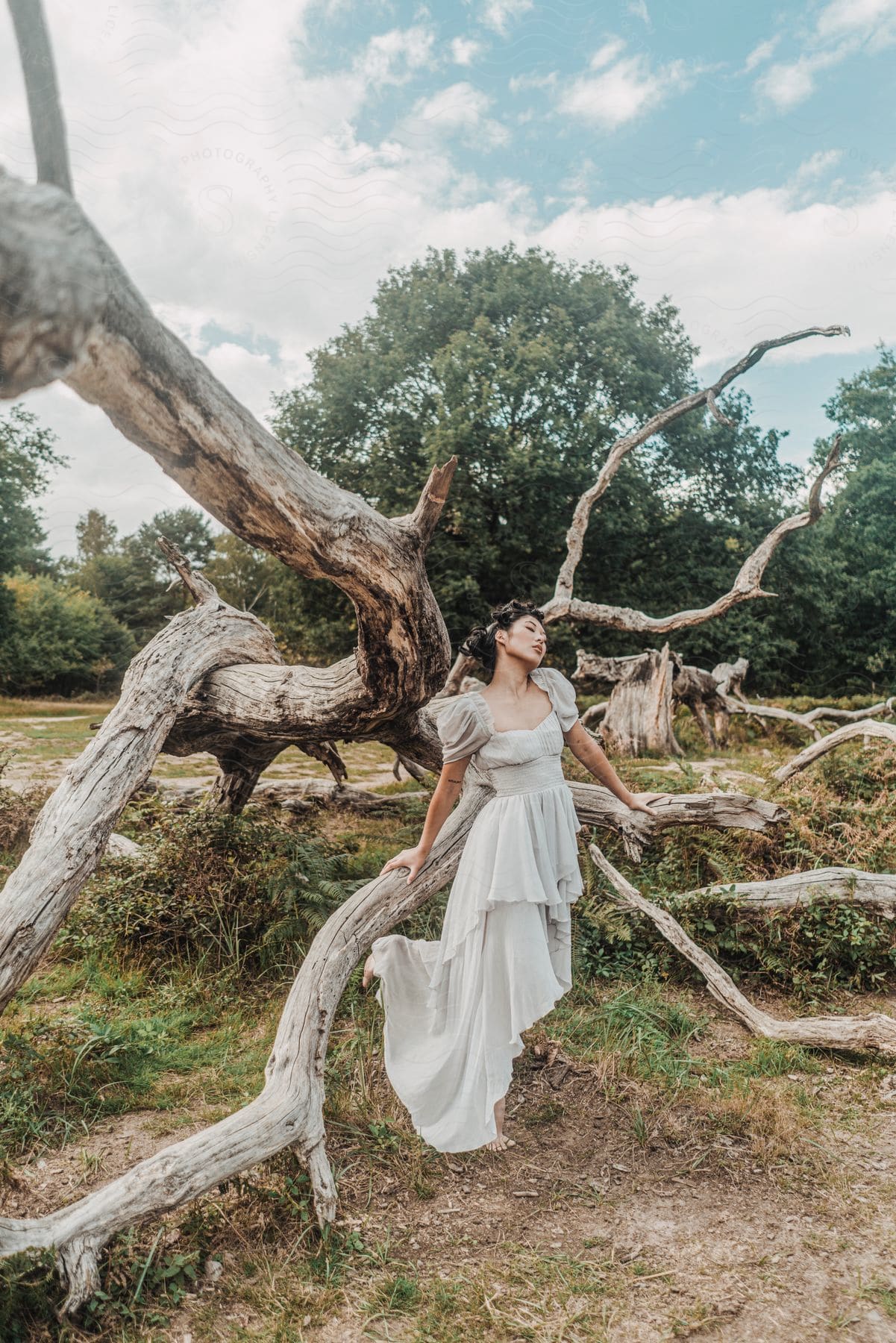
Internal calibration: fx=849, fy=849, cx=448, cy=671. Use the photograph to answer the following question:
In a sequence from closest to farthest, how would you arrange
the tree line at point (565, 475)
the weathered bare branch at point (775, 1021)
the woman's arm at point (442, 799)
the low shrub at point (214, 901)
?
the woman's arm at point (442, 799) → the weathered bare branch at point (775, 1021) → the low shrub at point (214, 901) → the tree line at point (565, 475)

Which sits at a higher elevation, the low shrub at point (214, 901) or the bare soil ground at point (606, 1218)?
the low shrub at point (214, 901)

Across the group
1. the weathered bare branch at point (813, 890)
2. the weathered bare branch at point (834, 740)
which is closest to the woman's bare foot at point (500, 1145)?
the weathered bare branch at point (813, 890)

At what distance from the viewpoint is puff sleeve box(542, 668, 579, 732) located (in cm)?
340

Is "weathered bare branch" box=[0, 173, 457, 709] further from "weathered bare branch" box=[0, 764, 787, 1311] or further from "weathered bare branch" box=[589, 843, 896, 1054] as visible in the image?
"weathered bare branch" box=[589, 843, 896, 1054]

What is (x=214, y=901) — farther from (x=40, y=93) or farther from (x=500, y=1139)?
(x=40, y=93)

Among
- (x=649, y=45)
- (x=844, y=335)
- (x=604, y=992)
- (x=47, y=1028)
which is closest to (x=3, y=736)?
(x=47, y=1028)

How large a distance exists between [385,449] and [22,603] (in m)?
8.49

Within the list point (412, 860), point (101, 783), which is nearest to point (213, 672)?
point (101, 783)

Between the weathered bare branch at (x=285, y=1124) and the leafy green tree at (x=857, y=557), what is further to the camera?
the leafy green tree at (x=857, y=557)

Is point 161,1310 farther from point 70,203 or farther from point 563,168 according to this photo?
point 563,168

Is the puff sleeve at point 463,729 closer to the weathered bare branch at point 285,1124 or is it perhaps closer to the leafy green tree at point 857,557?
the weathered bare branch at point 285,1124

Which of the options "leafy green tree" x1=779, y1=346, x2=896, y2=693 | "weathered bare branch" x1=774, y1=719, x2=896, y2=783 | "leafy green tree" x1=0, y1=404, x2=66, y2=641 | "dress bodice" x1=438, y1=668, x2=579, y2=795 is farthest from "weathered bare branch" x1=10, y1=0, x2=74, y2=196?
"leafy green tree" x1=779, y1=346, x2=896, y2=693

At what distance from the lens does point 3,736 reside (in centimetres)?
889

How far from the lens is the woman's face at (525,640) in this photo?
3.31 meters
